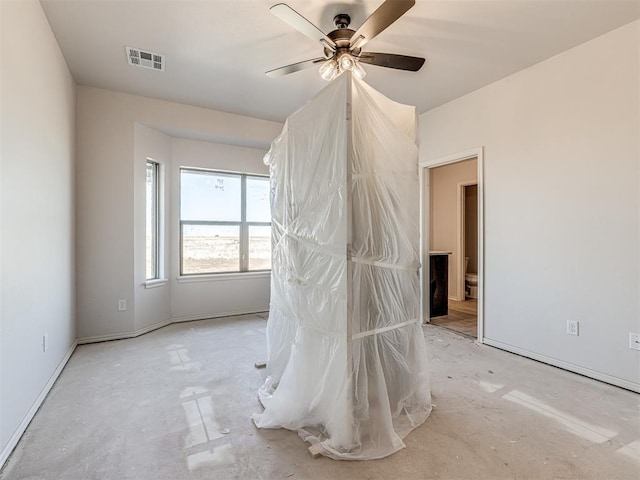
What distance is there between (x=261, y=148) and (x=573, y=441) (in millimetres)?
4496

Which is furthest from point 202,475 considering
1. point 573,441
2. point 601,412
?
point 601,412

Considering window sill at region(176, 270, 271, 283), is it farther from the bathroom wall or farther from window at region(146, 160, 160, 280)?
the bathroom wall

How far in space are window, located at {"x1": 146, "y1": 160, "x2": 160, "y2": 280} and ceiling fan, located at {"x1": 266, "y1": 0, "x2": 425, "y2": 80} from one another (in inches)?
92.7

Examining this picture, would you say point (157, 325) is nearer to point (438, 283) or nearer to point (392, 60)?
point (438, 283)

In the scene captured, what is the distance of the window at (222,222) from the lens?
4.45 m

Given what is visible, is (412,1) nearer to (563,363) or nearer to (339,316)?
(339,316)

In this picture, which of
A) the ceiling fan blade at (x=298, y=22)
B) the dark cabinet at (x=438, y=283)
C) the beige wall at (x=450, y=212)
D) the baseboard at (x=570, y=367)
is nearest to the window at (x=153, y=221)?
the ceiling fan blade at (x=298, y=22)

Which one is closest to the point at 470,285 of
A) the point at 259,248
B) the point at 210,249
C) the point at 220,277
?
the point at 259,248

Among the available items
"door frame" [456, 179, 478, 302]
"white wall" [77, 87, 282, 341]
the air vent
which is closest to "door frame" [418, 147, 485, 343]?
"door frame" [456, 179, 478, 302]

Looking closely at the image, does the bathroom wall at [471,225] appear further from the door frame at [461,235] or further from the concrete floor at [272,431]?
the concrete floor at [272,431]

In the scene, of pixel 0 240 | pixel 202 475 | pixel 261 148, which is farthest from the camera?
pixel 261 148

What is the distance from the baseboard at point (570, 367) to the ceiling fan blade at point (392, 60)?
106 inches

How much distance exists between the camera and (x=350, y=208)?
1.77 m

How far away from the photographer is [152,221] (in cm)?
413
